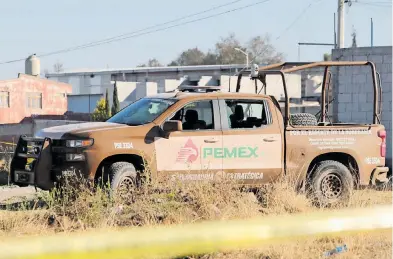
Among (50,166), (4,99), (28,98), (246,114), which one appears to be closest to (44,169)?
(50,166)

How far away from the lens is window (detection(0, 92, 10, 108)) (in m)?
47.1

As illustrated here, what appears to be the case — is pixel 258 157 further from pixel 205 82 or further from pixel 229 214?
pixel 205 82

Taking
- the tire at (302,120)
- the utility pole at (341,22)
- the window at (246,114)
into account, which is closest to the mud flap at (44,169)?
the window at (246,114)

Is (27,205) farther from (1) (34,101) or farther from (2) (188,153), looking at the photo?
(1) (34,101)

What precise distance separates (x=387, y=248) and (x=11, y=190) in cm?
694

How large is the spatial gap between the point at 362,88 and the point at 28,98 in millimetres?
38077

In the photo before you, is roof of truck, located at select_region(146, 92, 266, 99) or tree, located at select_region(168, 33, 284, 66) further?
tree, located at select_region(168, 33, 284, 66)

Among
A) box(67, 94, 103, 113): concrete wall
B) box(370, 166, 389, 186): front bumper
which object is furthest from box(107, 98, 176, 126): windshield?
box(67, 94, 103, 113): concrete wall

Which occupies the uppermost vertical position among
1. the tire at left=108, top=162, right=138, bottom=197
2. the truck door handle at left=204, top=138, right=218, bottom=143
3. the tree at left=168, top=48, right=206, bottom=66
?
the tree at left=168, top=48, right=206, bottom=66

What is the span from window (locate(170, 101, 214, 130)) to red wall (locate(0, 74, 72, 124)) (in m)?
39.8

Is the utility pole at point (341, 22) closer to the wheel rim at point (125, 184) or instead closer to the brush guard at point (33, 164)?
the wheel rim at point (125, 184)

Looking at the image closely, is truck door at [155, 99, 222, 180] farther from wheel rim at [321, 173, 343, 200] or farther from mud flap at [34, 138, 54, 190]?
wheel rim at [321, 173, 343, 200]

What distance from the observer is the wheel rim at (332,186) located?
30.7 ft

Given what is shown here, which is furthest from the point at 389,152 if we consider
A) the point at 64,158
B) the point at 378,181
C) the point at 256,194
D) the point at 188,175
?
the point at 64,158
